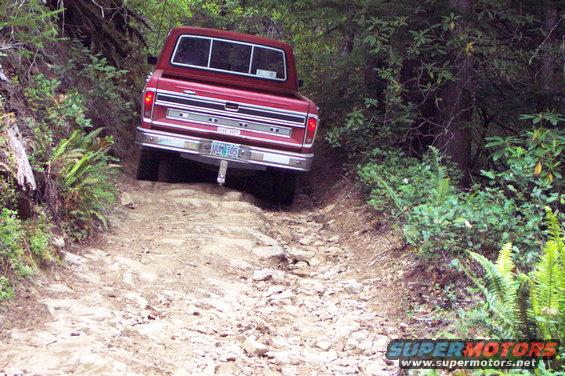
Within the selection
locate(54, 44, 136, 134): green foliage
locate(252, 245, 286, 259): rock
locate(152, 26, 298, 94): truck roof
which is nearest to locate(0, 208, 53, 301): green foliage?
locate(252, 245, 286, 259): rock

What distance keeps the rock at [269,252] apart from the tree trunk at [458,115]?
296 centimetres

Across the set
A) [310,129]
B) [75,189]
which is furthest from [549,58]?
[75,189]

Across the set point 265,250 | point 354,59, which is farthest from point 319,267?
point 354,59

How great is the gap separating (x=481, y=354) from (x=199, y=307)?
2353 mm

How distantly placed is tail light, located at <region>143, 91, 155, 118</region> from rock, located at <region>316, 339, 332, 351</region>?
503cm

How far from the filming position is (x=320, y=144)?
15062 mm

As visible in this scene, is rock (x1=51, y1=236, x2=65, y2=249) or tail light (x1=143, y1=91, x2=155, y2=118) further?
tail light (x1=143, y1=91, x2=155, y2=118)

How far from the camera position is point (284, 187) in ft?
34.3

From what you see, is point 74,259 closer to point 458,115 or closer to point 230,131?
point 230,131

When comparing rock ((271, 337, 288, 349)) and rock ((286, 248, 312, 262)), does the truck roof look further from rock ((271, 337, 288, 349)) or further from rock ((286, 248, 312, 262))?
rock ((271, 337, 288, 349))

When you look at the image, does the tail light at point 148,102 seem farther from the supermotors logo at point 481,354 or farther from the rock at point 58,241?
the supermotors logo at point 481,354

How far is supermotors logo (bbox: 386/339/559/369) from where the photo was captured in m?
4.31

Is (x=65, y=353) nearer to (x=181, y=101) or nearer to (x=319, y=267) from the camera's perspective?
(x=319, y=267)

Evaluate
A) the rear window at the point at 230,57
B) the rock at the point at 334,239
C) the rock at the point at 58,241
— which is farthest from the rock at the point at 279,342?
the rear window at the point at 230,57
